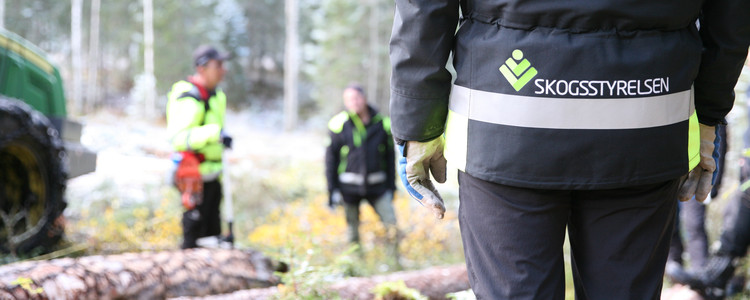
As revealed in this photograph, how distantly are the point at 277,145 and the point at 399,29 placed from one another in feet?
37.5

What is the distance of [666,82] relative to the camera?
157 cm

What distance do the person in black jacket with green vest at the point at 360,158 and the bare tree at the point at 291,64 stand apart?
859 cm

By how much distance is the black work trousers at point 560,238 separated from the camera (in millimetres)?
1586

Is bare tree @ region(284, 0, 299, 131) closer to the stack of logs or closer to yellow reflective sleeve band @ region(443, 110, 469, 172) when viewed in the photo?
the stack of logs

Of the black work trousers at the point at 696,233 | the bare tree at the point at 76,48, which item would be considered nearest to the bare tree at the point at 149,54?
the bare tree at the point at 76,48

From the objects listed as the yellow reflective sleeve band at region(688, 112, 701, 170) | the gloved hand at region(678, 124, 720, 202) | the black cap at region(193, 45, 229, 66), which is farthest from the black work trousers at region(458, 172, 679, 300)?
the black cap at region(193, 45, 229, 66)

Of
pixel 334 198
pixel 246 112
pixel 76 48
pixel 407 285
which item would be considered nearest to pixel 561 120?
pixel 407 285

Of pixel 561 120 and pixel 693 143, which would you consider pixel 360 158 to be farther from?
pixel 561 120

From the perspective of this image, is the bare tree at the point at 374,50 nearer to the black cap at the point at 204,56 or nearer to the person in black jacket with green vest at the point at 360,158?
the person in black jacket with green vest at the point at 360,158

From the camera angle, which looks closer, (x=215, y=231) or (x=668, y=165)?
(x=668, y=165)

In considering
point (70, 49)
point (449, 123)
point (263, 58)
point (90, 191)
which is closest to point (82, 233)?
point (90, 191)

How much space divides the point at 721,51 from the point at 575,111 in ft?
1.88

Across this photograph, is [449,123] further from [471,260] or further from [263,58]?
[263,58]

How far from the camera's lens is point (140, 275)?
3.65m
